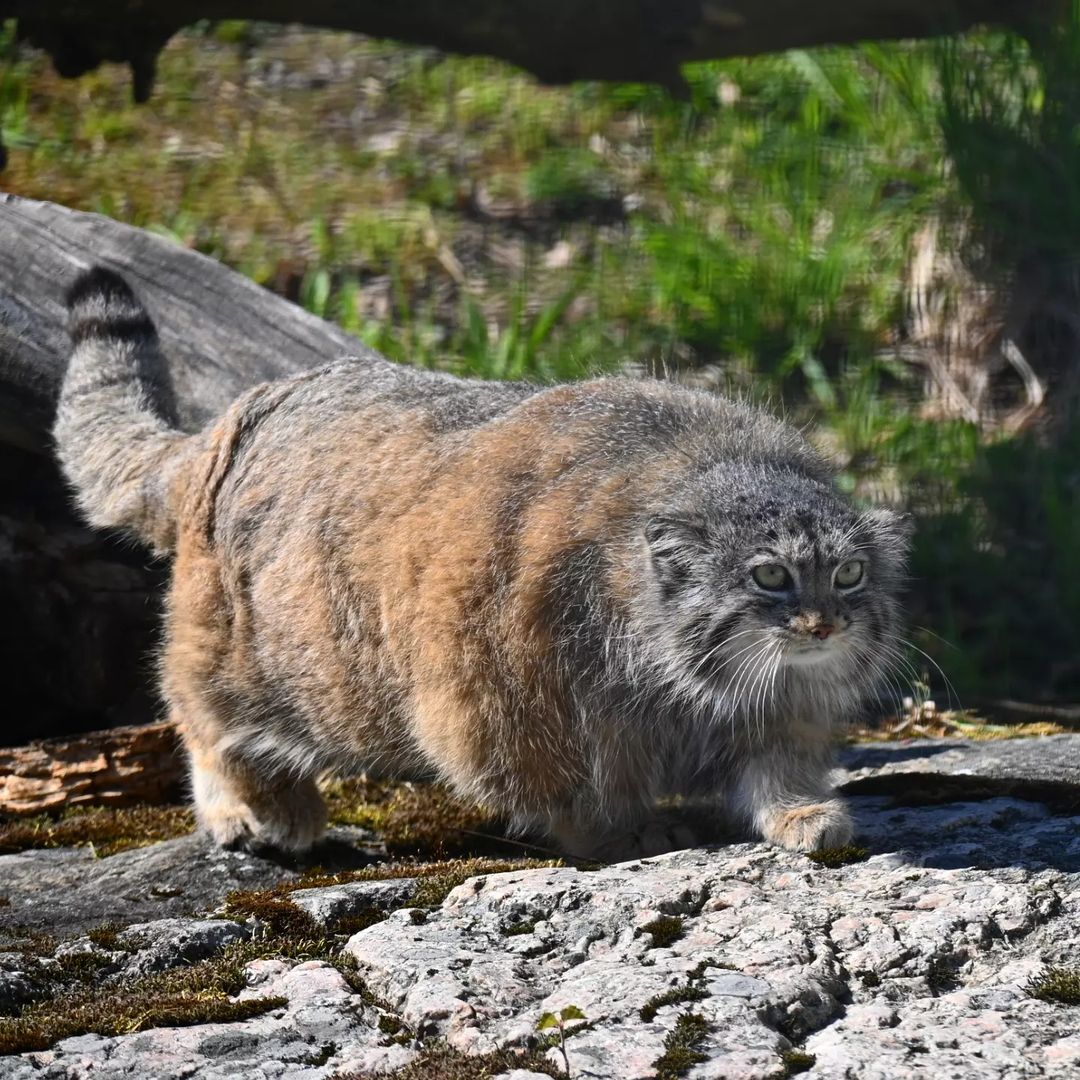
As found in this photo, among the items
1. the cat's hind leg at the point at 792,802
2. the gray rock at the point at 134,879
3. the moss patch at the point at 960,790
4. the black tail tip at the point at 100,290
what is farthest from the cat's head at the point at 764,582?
the black tail tip at the point at 100,290

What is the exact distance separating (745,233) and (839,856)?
17.9 ft

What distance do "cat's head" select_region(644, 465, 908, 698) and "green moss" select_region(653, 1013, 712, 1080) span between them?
4.05 ft

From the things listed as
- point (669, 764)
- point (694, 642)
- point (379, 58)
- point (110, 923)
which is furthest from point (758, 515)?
point (379, 58)

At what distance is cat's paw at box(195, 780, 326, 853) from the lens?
14.7ft

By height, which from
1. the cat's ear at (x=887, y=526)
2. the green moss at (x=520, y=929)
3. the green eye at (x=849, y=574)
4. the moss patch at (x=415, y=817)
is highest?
the cat's ear at (x=887, y=526)

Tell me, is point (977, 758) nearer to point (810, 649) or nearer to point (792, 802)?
point (792, 802)

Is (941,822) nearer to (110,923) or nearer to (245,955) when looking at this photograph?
(245,955)

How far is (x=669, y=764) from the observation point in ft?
13.3

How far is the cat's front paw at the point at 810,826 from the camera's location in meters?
3.67

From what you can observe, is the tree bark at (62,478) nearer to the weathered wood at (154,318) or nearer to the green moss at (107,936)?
the weathered wood at (154,318)

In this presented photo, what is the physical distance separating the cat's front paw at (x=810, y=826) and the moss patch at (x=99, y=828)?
6.55 feet

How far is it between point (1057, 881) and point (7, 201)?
480 cm

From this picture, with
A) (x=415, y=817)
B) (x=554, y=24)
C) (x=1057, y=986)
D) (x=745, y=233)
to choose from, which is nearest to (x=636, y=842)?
(x=415, y=817)

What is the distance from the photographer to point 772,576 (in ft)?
12.1
